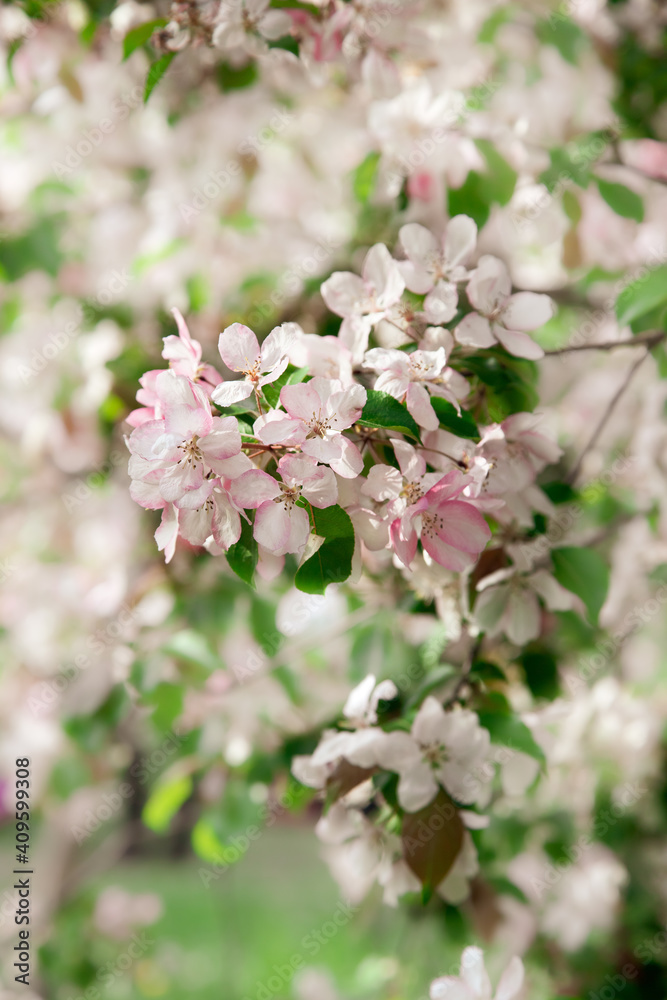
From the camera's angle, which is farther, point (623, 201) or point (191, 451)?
point (623, 201)

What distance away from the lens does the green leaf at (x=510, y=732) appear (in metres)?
0.72

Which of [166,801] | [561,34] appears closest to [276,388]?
[166,801]

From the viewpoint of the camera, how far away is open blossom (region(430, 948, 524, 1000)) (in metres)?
0.60

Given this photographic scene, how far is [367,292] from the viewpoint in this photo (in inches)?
27.1

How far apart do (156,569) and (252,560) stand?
890 mm

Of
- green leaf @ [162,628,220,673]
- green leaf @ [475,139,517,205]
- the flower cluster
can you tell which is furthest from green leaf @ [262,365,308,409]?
green leaf @ [162,628,220,673]

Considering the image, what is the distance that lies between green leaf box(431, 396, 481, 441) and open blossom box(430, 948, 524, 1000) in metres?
0.39

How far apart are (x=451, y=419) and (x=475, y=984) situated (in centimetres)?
42

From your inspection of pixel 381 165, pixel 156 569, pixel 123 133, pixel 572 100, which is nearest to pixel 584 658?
pixel 156 569

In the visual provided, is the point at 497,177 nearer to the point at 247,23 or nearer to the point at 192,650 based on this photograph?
the point at 247,23

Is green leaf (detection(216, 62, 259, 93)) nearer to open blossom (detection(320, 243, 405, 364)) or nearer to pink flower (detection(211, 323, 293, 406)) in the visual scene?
open blossom (detection(320, 243, 405, 364))

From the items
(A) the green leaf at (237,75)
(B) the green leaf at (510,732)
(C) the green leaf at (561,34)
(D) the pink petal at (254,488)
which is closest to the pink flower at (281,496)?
(D) the pink petal at (254,488)

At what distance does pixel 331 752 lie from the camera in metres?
0.70

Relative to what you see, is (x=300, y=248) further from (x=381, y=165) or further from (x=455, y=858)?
(x=455, y=858)
